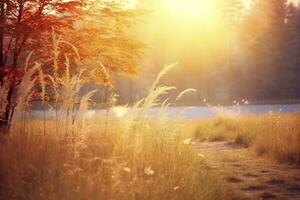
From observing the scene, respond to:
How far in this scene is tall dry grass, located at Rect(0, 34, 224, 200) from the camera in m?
5.73

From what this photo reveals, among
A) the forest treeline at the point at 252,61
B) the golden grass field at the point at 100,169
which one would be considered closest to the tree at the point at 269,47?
the forest treeline at the point at 252,61

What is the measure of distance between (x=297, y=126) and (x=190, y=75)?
127 ft

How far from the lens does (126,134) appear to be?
7883 millimetres

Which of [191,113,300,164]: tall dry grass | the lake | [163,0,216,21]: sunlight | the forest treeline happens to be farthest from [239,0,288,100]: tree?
[191,113,300,164]: tall dry grass

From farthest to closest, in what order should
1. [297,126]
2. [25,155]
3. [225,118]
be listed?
[225,118] → [297,126] → [25,155]

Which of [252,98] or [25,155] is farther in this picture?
[252,98]

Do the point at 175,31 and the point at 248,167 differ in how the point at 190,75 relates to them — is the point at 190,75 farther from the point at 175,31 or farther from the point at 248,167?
the point at 248,167

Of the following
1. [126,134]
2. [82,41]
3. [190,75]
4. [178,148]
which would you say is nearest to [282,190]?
[178,148]

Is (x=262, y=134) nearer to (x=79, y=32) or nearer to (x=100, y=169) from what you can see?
(x=79, y=32)

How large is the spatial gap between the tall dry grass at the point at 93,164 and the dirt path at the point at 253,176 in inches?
27.8

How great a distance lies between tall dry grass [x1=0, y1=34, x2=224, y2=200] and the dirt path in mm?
705

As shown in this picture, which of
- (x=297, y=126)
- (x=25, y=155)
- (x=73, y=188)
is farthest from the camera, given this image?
(x=297, y=126)

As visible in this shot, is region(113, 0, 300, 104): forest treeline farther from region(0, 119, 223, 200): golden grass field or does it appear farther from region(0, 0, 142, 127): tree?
region(0, 119, 223, 200): golden grass field

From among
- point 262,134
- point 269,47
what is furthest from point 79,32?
point 269,47
